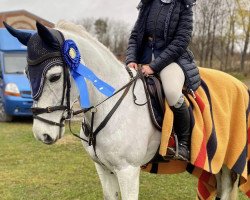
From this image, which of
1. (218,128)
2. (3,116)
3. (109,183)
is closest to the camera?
(109,183)

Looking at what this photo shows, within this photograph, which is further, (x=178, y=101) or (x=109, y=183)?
(x=109, y=183)

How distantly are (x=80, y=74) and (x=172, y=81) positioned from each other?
0.85 m

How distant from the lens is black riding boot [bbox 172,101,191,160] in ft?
11.7

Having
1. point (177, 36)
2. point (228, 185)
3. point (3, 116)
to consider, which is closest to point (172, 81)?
point (177, 36)

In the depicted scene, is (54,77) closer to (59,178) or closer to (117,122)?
(117,122)

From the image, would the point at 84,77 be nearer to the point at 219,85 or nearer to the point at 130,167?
the point at 130,167

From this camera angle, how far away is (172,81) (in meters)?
3.57

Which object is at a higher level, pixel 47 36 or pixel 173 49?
pixel 47 36

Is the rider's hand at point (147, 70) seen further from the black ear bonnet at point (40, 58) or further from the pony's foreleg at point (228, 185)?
the pony's foreleg at point (228, 185)

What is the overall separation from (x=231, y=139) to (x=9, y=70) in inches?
366

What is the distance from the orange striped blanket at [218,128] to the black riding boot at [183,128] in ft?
0.19

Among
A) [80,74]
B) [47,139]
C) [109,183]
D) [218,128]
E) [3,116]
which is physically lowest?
[3,116]

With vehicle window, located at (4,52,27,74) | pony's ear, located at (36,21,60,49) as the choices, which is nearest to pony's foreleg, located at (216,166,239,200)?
pony's ear, located at (36,21,60,49)

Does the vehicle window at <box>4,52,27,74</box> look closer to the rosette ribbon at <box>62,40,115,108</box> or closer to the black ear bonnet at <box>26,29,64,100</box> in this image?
the rosette ribbon at <box>62,40,115,108</box>
